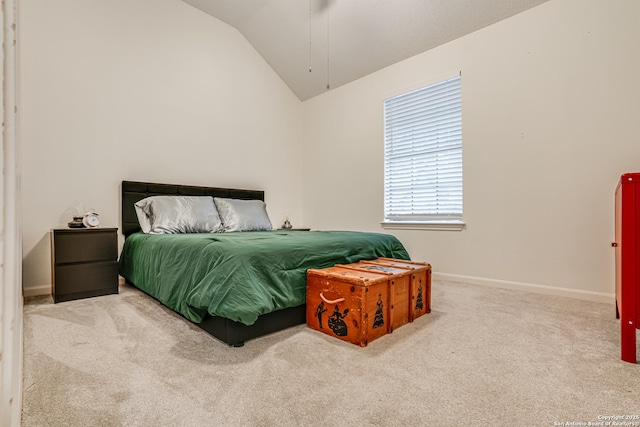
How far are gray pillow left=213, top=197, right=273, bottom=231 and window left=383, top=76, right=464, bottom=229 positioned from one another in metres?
1.47

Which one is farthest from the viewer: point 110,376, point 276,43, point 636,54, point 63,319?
point 276,43

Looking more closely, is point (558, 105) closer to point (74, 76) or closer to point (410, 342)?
point (410, 342)

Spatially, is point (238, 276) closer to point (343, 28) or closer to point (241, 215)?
point (241, 215)

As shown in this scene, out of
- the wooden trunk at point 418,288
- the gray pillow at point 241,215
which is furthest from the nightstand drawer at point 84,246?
the wooden trunk at point 418,288

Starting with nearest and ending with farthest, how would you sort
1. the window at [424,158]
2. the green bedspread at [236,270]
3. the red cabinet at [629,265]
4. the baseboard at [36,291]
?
the red cabinet at [629,265]
the green bedspread at [236,270]
the baseboard at [36,291]
the window at [424,158]

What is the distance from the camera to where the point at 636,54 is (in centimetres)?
235

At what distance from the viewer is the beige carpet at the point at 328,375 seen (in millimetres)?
1122

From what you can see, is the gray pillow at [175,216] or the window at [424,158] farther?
the window at [424,158]

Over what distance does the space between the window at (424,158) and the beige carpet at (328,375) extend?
5.01 ft

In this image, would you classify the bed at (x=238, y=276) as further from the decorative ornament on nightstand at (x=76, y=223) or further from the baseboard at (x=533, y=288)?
the baseboard at (x=533, y=288)

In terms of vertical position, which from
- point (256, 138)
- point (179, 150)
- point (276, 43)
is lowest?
point (179, 150)

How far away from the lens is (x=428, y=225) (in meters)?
3.45

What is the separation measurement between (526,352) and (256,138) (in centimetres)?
374

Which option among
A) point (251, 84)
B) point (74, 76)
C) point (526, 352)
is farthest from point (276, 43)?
point (526, 352)
